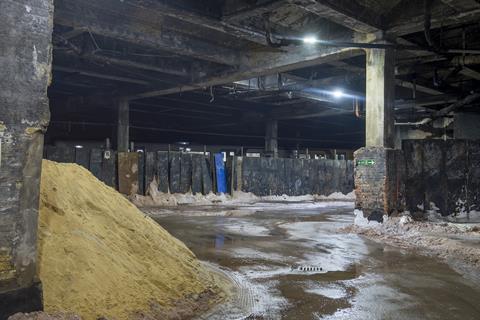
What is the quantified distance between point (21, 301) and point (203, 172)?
16.2m

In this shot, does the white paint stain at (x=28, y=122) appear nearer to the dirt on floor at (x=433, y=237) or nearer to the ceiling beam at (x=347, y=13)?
the dirt on floor at (x=433, y=237)

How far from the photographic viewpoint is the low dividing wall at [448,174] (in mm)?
12188

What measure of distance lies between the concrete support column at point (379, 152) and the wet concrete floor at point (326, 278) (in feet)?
4.49

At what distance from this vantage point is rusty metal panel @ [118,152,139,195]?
17.5 meters

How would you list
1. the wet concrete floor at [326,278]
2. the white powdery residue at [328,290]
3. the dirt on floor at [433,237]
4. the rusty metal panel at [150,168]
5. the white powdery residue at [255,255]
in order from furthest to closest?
the rusty metal panel at [150,168]
the dirt on floor at [433,237]
the white powdery residue at [255,255]
the white powdery residue at [328,290]
the wet concrete floor at [326,278]

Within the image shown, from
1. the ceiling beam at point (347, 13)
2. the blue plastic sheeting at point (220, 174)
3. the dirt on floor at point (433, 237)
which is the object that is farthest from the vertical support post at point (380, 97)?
the blue plastic sheeting at point (220, 174)

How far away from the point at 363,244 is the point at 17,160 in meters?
7.19

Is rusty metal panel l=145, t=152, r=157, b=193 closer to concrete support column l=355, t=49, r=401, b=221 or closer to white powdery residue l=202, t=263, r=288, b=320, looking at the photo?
concrete support column l=355, t=49, r=401, b=221

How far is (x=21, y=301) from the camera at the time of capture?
345 centimetres

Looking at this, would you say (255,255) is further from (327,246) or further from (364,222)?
(364,222)

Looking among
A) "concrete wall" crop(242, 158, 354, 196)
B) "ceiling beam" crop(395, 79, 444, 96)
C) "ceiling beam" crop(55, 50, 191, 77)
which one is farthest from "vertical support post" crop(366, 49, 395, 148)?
"concrete wall" crop(242, 158, 354, 196)

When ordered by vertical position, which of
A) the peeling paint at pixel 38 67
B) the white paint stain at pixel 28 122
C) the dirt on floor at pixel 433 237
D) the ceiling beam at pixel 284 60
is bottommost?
the dirt on floor at pixel 433 237

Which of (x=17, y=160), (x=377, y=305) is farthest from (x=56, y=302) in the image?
(x=377, y=305)

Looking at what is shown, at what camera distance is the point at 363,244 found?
29.7 feet
